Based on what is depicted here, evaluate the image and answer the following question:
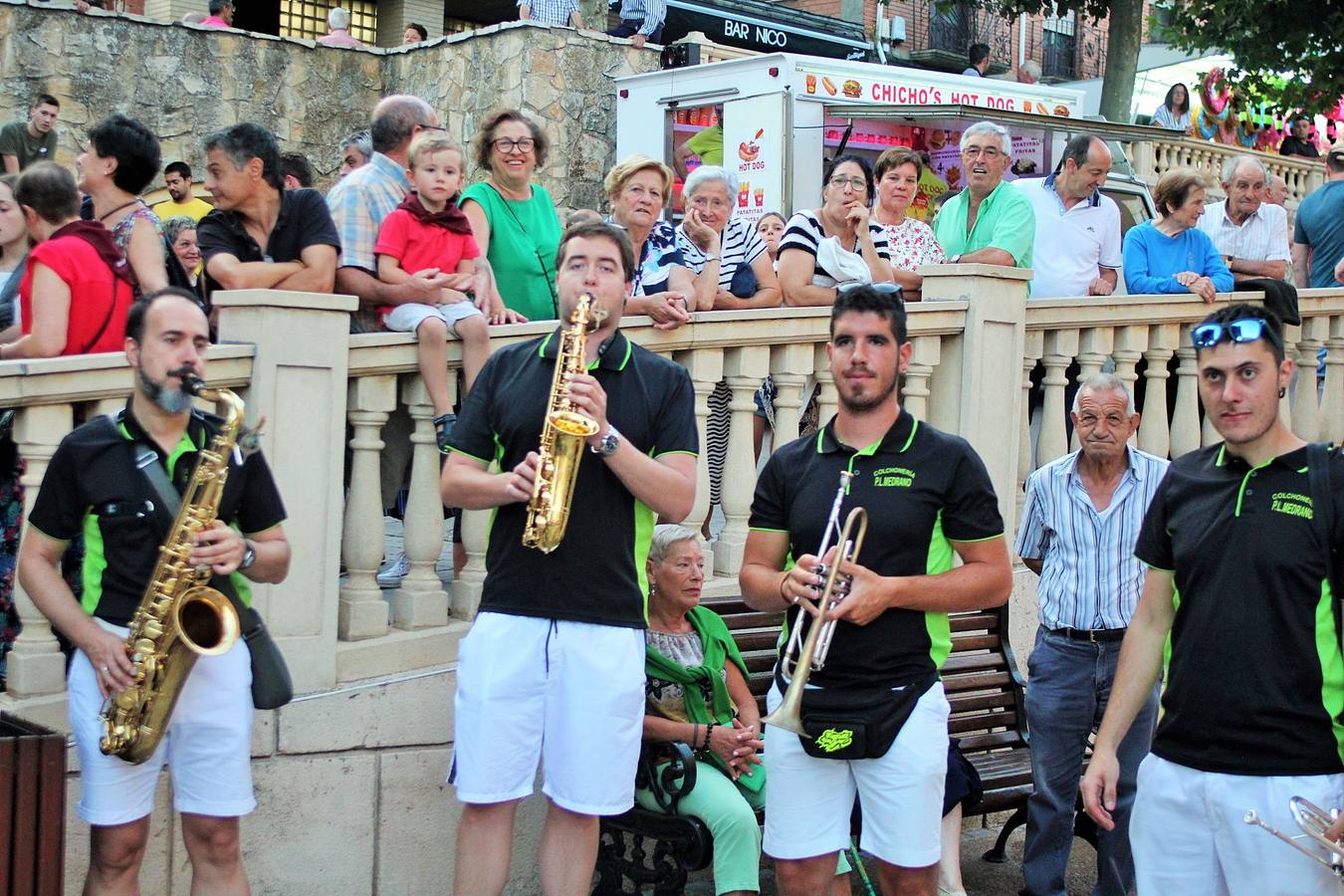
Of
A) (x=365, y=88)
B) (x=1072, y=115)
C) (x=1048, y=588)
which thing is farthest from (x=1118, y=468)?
(x=365, y=88)

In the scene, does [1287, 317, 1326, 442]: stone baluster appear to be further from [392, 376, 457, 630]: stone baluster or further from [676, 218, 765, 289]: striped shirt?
[392, 376, 457, 630]: stone baluster

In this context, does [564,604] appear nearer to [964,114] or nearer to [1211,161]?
[964,114]

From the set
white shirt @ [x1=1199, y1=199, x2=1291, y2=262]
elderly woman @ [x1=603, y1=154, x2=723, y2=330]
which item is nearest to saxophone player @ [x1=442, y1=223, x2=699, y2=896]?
elderly woman @ [x1=603, y1=154, x2=723, y2=330]

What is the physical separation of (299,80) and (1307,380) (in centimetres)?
1147

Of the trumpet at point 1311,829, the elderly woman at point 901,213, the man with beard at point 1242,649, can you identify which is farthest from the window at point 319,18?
the trumpet at point 1311,829

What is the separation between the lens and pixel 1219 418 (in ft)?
13.3

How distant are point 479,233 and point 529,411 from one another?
1.84 metres

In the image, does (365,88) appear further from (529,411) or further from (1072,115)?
(529,411)

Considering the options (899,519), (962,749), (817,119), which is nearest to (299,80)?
(817,119)

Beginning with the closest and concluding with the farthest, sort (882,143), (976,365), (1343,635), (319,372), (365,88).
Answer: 1. (1343,635)
2. (319,372)
3. (976,365)
4. (882,143)
5. (365,88)

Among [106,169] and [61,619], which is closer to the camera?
[61,619]

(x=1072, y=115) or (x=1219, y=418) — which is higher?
(x=1072, y=115)

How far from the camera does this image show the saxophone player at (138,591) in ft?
14.5

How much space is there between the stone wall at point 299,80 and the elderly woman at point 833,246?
9381 mm
